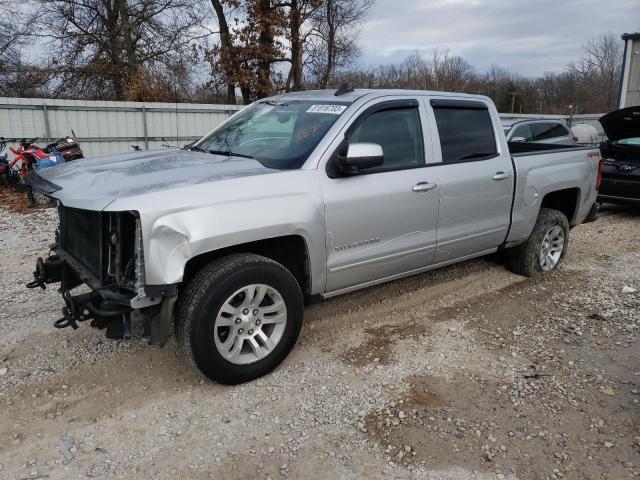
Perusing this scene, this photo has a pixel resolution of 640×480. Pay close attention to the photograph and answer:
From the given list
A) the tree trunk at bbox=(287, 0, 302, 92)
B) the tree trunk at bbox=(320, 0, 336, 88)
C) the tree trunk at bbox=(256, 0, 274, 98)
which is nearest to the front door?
the tree trunk at bbox=(256, 0, 274, 98)

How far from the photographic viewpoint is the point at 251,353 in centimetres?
340

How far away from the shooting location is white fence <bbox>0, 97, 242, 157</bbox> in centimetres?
1175

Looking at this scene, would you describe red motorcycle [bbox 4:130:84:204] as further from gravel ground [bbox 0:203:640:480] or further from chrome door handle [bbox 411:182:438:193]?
chrome door handle [bbox 411:182:438:193]

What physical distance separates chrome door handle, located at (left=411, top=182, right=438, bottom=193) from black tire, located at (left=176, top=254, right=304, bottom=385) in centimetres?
130

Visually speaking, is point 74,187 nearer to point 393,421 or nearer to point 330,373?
point 330,373

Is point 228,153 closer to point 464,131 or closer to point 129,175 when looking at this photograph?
point 129,175

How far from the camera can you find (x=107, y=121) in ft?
43.5

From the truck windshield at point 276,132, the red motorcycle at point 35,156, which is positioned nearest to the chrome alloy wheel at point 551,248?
the truck windshield at point 276,132

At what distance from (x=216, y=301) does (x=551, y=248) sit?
4.29 m

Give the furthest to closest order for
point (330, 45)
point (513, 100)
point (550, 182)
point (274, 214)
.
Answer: point (513, 100)
point (330, 45)
point (550, 182)
point (274, 214)

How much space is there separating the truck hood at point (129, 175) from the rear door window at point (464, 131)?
1.74 m

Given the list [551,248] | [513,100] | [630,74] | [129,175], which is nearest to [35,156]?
[129,175]

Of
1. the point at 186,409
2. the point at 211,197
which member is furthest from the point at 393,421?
the point at 211,197

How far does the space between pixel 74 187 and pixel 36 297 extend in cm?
215
